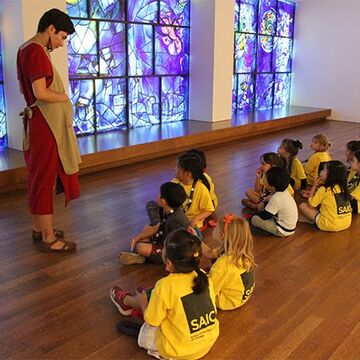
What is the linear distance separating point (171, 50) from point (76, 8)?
6.08ft

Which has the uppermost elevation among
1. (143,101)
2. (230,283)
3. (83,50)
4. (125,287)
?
(83,50)

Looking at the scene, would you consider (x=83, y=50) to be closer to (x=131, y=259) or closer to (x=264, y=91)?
(x=131, y=259)

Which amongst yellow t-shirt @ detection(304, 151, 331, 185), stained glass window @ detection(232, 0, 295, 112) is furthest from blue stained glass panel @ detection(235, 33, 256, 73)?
yellow t-shirt @ detection(304, 151, 331, 185)

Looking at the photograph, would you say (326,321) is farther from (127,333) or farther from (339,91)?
(339,91)

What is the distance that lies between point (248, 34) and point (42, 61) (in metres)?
6.83

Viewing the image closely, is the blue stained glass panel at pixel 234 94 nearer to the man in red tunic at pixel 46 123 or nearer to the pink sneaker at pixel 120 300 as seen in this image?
the man in red tunic at pixel 46 123

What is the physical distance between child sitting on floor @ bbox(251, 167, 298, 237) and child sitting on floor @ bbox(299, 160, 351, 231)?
0.25 m

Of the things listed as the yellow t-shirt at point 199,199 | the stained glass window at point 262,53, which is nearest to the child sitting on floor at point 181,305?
the yellow t-shirt at point 199,199

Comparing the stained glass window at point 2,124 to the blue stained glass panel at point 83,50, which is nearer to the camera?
the stained glass window at point 2,124

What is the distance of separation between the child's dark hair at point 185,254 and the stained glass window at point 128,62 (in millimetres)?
4408

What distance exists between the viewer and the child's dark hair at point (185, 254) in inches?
76.9

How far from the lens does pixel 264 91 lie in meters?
9.73

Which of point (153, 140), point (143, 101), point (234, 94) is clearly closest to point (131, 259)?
point (153, 140)

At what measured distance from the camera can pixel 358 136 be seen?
8.00 meters
